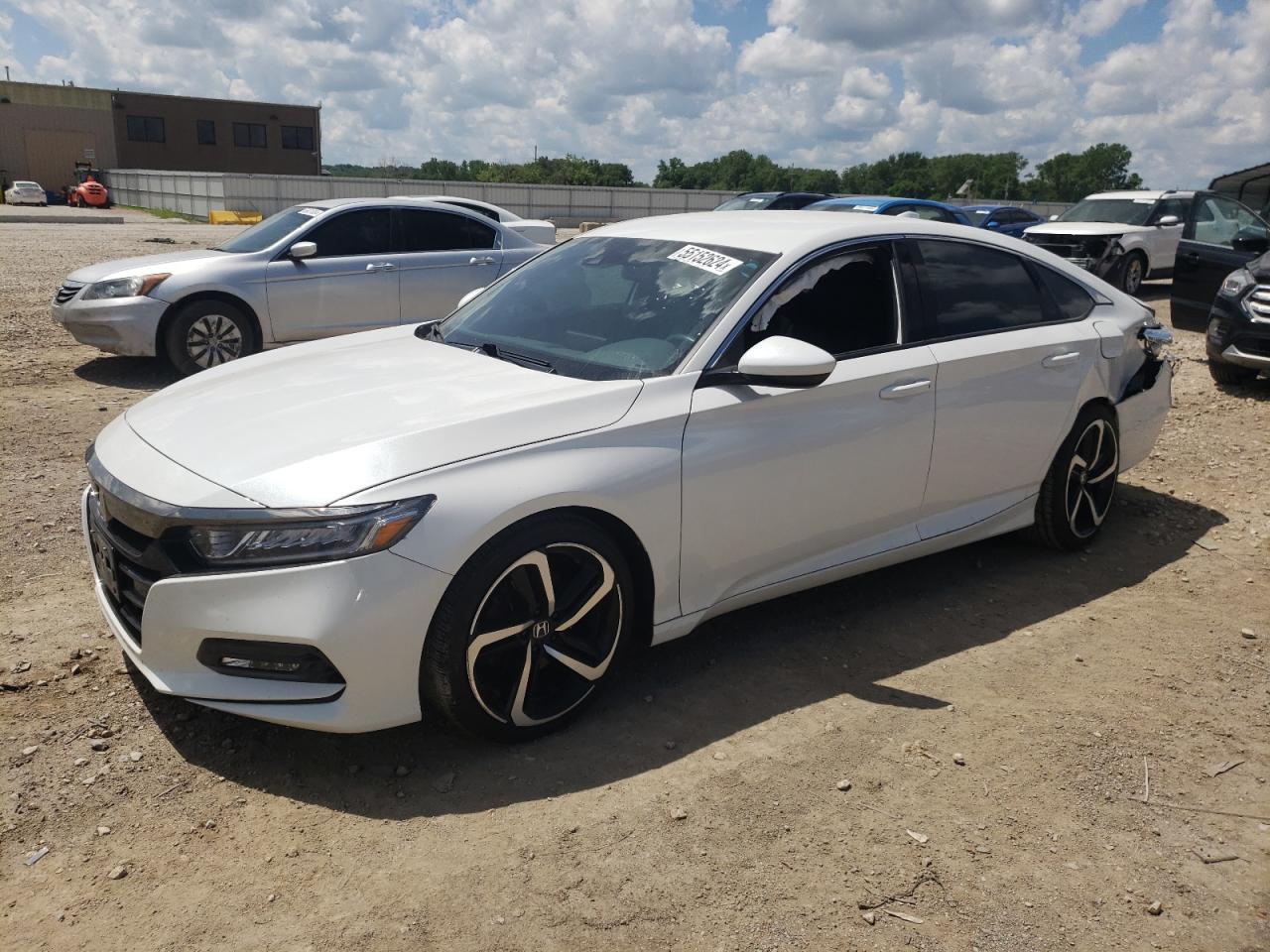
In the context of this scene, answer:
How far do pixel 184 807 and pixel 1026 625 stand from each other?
3403 millimetres

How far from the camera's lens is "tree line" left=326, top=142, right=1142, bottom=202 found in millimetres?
82812

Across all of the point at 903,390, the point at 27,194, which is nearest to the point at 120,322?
the point at 903,390

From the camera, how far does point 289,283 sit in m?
9.09

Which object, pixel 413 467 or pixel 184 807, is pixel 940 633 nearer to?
pixel 413 467

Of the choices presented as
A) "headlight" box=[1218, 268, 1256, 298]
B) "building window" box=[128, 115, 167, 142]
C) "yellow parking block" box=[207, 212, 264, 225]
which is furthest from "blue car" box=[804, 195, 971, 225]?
"building window" box=[128, 115, 167, 142]

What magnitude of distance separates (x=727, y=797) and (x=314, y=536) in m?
1.47

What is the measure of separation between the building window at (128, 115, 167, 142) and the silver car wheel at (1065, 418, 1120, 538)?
7089 cm

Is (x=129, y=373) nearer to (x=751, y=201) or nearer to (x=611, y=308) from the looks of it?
(x=611, y=308)

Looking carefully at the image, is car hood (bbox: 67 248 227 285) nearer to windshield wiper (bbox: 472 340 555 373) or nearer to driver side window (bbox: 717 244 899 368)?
windshield wiper (bbox: 472 340 555 373)

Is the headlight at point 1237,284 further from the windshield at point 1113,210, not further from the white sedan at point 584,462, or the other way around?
the windshield at point 1113,210

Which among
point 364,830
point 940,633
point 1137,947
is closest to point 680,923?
point 364,830

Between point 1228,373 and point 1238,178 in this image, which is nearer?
point 1228,373

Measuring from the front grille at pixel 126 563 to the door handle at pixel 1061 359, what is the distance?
3.77 metres

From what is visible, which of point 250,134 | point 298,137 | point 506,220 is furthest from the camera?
point 298,137
